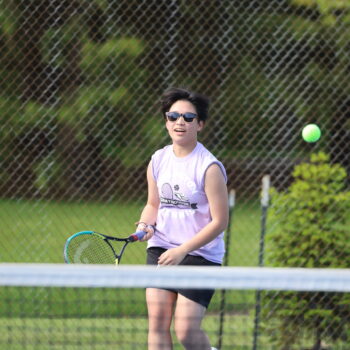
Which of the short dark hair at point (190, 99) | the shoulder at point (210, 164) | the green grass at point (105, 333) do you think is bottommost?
the green grass at point (105, 333)

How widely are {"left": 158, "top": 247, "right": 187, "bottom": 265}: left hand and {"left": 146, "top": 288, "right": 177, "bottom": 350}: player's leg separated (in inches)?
7.4

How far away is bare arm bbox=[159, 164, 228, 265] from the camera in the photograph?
2977 millimetres

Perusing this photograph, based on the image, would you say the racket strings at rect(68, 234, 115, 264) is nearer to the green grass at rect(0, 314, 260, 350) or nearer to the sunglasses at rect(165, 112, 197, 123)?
the sunglasses at rect(165, 112, 197, 123)

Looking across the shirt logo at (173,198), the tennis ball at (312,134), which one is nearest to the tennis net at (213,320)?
the shirt logo at (173,198)

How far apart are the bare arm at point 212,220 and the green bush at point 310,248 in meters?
1.42

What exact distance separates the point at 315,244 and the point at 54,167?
2.58 metres

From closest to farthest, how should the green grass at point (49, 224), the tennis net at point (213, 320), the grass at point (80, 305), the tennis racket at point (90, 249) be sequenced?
the tennis racket at point (90, 249) → the tennis net at point (213, 320) → the grass at point (80, 305) → the green grass at point (49, 224)

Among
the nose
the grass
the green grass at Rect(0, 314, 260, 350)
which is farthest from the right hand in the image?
the green grass at Rect(0, 314, 260, 350)

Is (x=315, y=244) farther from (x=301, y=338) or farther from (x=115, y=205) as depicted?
(x=115, y=205)

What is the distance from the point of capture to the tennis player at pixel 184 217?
9.93 feet

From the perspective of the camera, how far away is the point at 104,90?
20.6 ft

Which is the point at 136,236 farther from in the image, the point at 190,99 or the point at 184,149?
the point at 190,99

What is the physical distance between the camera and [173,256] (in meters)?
2.97

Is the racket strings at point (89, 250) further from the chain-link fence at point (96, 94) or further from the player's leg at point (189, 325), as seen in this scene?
the chain-link fence at point (96, 94)
